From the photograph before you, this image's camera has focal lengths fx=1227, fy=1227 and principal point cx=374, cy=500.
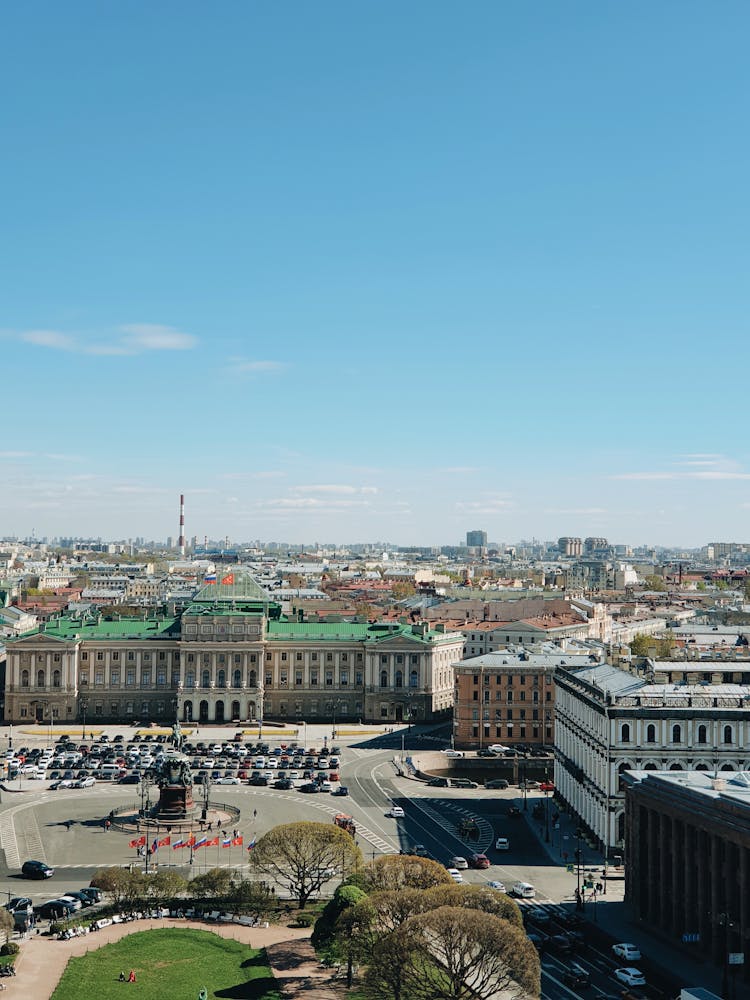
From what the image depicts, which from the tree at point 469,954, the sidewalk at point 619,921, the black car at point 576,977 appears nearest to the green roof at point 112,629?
the sidewalk at point 619,921

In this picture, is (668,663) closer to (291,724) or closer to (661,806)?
(661,806)

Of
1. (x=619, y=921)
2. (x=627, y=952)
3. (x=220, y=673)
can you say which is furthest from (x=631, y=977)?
(x=220, y=673)

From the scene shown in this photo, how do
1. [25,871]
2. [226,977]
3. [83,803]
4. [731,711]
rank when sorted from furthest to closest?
[83,803] → [731,711] → [25,871] → [226,977]

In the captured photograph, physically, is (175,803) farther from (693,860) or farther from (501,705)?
(501,705)

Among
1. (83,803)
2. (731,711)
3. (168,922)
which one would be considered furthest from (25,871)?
(731,711)

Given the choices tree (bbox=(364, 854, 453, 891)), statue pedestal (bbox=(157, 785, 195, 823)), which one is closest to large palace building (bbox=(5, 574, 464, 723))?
statue pedestal (bbox=(157, 785, 195, 823))

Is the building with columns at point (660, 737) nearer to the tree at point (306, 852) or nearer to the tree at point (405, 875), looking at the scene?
the tree at point (306, 852)

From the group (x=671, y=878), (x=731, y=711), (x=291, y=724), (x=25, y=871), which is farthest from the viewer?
(x=291, y=724)
